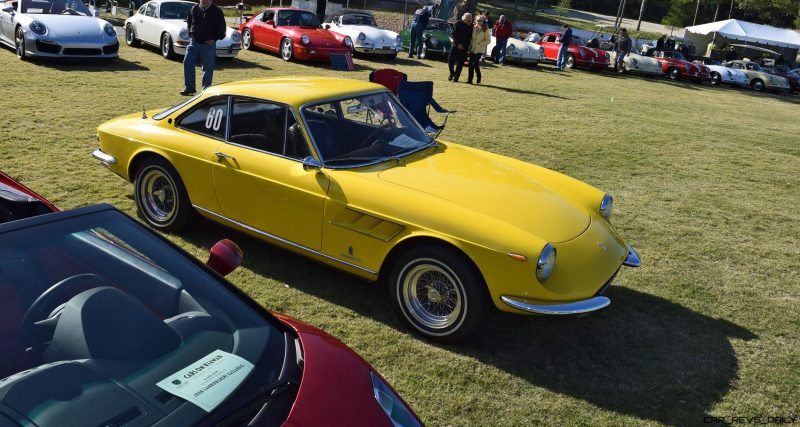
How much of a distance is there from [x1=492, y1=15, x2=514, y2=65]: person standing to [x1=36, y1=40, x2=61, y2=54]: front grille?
41.7 feet

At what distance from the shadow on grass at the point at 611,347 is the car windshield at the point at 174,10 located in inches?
408

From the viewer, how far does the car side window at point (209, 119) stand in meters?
4.80

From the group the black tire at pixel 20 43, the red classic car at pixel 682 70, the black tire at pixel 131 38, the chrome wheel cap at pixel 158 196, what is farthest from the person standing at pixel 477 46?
the red classic car at pixel 682 70

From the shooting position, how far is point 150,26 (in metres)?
13.8

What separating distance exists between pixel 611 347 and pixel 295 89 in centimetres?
286

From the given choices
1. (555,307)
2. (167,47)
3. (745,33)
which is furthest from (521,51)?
(745,33)

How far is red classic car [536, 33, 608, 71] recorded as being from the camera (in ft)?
75.1

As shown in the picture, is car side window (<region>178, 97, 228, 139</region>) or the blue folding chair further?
the blue folding chair

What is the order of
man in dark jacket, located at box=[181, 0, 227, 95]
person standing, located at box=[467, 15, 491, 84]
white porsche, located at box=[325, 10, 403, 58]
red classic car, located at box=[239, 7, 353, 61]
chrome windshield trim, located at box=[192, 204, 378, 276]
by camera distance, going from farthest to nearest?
white porsche, located at box=[325, 10, 403, 58]
red classic car, located at box=[239, 7, 353, 61]
person standing, located at box=[467, 15, 491, 84]
man in dark jacket, located at box=[181, 0, 227, 95]
chrome windshield trim, located at box=[192, 204, 378, 276]

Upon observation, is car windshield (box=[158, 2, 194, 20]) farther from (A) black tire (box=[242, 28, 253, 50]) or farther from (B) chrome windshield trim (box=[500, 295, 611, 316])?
(B) chrome windshield trim (box=[500, 295, 611, 316])

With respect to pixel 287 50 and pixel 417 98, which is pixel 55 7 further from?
pixel 417 98

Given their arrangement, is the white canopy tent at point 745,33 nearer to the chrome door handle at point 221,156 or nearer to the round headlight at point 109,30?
the round headlight at point 109,30

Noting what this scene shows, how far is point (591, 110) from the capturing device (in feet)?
44.0

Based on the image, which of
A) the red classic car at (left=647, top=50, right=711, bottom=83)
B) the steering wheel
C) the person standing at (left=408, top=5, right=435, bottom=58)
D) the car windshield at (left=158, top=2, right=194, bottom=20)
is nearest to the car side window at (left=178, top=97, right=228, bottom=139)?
the steering wheel
